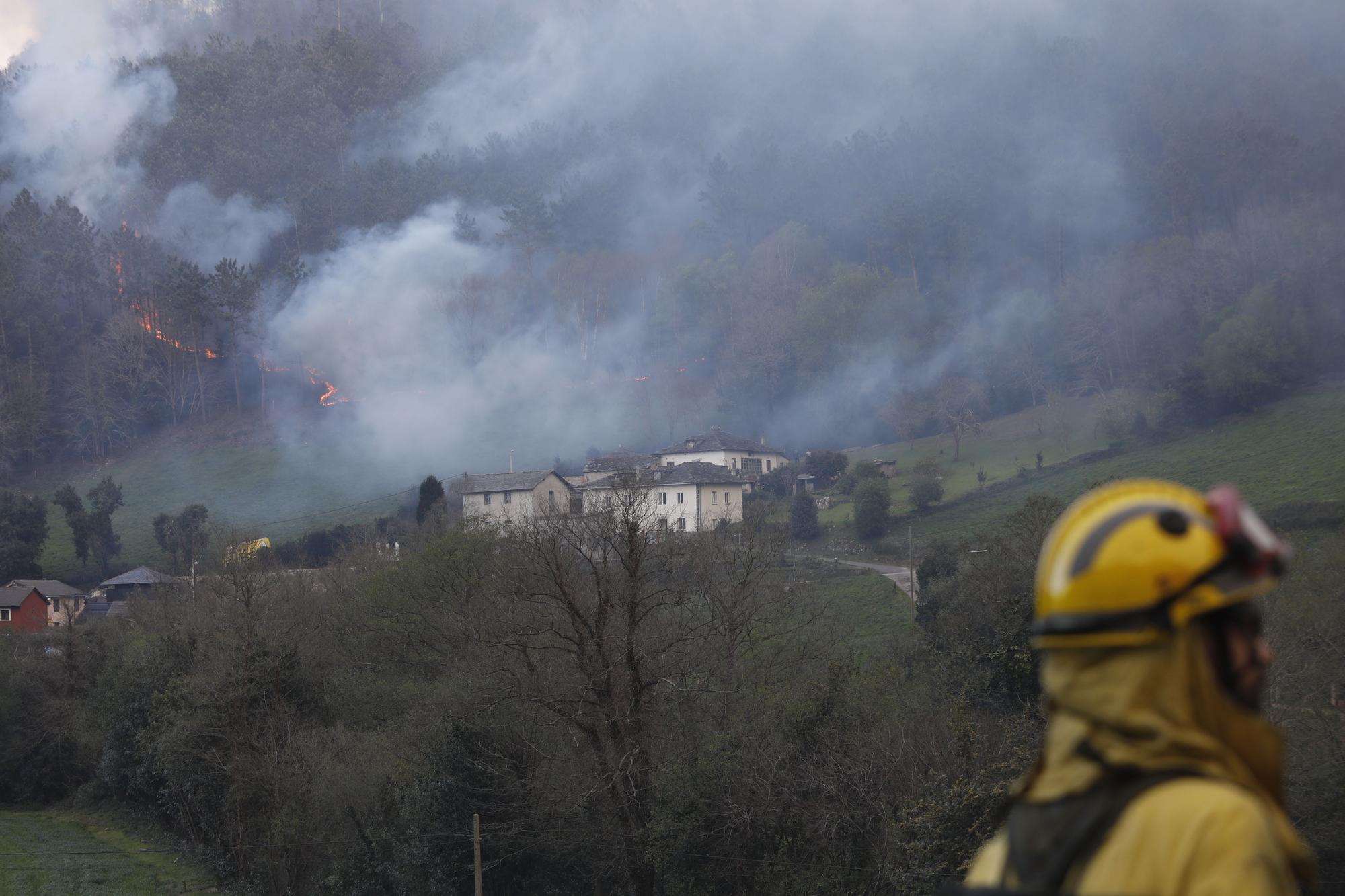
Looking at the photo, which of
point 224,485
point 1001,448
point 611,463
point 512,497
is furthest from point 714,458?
point 224,485

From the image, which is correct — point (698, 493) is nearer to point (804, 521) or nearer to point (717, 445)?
point (804, 521)

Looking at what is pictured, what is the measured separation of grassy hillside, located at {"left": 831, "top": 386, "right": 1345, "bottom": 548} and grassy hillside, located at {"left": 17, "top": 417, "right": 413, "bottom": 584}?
107 ft

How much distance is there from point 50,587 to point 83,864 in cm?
3473

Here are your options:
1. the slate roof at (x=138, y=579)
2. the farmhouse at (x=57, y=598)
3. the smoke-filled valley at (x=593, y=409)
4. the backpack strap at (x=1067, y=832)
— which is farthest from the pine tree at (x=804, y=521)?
the backpack strap at (x=1067, y=832)

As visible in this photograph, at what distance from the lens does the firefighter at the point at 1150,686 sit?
1479 mm

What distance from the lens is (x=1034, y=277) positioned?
78.3 meters

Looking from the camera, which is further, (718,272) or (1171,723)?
Answer: (718,272)

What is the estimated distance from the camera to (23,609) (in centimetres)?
5038

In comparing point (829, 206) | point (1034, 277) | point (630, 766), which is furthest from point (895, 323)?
point (630, 766)

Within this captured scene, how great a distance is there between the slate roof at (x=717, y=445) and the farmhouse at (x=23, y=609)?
106 feet

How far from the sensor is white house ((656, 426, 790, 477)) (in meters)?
61.2

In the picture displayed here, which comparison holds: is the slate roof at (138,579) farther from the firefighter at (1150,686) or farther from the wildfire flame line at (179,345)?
the firefighter at (1150,686)

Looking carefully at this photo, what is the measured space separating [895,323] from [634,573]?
5613 centimetres

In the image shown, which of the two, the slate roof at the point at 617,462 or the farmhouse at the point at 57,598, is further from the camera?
the slate roof at the point at 617,462
